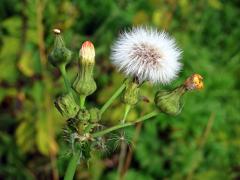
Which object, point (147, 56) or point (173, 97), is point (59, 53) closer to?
point (147, 56)

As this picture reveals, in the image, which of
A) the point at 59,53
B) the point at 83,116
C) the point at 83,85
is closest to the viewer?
the point at 83,116

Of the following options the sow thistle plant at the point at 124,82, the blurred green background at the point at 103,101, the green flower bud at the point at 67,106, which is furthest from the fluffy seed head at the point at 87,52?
the blurred green background at the point at 103,101

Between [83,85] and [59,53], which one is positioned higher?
[59,53]

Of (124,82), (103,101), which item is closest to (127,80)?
(124,82)

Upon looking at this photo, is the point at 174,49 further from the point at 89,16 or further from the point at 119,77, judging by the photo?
the point at 89,16

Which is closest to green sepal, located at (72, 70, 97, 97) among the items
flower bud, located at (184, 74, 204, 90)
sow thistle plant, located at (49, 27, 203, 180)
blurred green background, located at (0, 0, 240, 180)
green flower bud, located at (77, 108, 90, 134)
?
sow thistle plant, located at (49, 27, 203, 180)

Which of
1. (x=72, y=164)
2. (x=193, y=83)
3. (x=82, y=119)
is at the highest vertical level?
(x=193, y=83)

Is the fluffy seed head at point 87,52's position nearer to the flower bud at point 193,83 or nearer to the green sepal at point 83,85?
the green sepal at point 83,85
